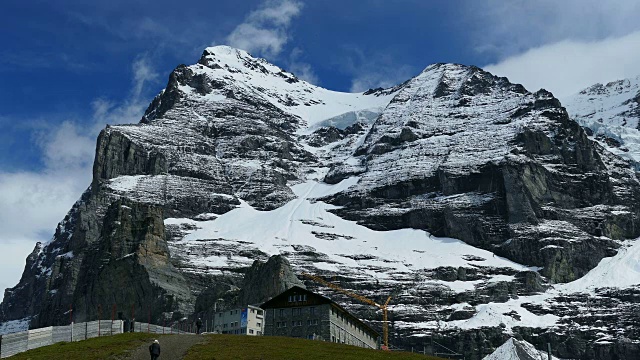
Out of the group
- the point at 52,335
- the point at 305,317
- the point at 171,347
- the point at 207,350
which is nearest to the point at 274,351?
the point at 207,350

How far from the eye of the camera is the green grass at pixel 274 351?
227 ft

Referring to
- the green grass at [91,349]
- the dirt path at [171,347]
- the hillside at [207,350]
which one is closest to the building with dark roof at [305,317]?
the hillside at [207,350]

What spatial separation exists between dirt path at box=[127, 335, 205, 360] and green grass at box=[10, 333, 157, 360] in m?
1.10

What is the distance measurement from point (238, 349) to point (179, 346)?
5434 mm

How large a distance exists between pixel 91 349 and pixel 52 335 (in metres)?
13.1

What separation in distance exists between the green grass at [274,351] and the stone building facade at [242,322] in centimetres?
4000

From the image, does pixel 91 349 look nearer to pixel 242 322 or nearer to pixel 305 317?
pixel 242 322

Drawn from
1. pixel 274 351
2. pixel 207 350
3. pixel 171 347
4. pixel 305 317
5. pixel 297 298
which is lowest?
pixel 274 351

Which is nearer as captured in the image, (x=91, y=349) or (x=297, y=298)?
(x=91, y=349)

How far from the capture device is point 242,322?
12688 cm

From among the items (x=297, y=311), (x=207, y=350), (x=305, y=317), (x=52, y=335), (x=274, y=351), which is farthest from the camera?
(x=297, y=311)

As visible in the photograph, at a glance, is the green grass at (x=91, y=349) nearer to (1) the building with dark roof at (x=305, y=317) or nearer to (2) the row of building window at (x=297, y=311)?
(1) the building with dark roof at (x=305, y=317)

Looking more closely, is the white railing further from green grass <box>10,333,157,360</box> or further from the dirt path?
the dirt path

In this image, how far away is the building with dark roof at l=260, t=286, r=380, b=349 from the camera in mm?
124000
